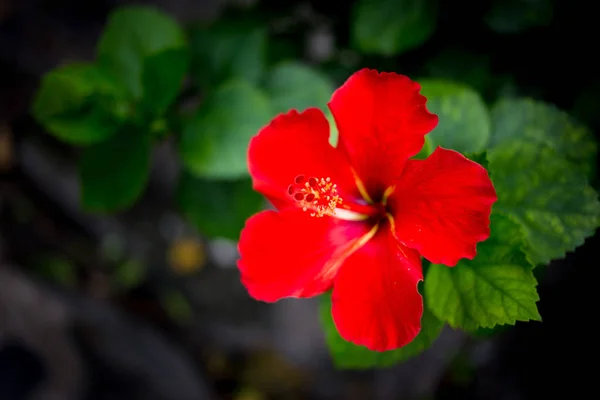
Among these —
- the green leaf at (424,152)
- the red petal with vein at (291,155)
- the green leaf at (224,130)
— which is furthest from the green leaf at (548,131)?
the green leaf at (224,130)

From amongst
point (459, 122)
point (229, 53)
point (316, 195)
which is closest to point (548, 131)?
point (459, 122)

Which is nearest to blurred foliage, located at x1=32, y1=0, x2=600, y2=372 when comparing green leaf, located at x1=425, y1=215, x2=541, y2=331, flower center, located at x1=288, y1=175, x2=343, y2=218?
green leaf, located at x1=425, y1=215, x2=541, y2=331

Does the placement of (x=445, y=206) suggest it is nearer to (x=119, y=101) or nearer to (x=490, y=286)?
(x=490, y=286)

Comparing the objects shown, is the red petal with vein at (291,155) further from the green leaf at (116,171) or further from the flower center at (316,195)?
the green leaf at (116,171)

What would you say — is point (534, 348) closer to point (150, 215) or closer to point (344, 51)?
point (344, 51)

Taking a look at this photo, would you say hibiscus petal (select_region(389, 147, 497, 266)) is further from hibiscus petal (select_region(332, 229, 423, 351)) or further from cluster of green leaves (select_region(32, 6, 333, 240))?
cluster of green leaves (select_region(32, 6, 333, 240))

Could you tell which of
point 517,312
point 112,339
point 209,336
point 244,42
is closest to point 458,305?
point 517,312
